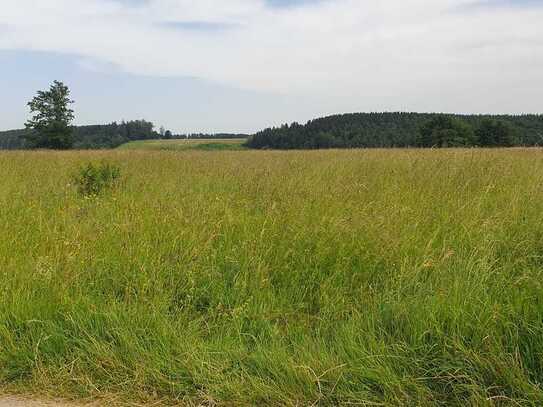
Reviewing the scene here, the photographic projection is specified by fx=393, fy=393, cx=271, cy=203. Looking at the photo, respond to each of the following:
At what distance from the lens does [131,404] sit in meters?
1.98

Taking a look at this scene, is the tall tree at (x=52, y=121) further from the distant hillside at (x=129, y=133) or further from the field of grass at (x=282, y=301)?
the field of grass at (x=282, y=301)

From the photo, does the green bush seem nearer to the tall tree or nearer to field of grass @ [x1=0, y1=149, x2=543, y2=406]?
field of grass @ [x1=0, y1=149, x2=543, y2=406]

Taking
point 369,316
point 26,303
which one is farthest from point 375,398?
point 26,303

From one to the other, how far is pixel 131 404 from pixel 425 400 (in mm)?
1436

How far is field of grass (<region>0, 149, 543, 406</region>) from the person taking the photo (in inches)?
77.7

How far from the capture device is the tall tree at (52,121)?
48.1 metres

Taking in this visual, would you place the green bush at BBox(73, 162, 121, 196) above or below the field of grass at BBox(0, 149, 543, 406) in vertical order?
above

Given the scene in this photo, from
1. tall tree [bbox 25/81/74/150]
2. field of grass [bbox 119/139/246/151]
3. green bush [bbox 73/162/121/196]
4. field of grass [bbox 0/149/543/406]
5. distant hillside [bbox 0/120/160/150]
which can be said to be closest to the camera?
field of grass [bbox 0/149/543/406]

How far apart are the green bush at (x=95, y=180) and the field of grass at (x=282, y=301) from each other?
1982 mm

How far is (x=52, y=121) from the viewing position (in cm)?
4869

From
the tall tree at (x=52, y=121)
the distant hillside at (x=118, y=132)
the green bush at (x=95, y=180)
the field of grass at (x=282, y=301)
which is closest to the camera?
the field of grass at (x=282, y=301)

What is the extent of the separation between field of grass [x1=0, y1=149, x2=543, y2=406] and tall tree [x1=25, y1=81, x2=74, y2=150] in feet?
165

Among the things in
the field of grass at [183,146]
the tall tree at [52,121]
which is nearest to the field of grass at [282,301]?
the field of grass at [183,146]

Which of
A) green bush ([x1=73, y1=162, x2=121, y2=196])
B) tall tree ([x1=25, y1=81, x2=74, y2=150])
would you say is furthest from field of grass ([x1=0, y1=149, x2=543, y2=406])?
tall tree ([x1=25, y1=81, x2=74, y2=150])
